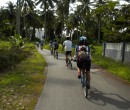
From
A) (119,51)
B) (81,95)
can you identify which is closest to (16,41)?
(119,51)

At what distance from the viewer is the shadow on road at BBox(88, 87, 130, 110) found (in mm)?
8977

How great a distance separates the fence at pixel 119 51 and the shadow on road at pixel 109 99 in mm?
10804

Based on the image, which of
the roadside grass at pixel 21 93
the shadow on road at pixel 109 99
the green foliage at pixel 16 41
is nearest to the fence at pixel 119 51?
the green foliage at pixel 16 41

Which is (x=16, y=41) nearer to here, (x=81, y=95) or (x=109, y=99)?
(x=81, y=95)

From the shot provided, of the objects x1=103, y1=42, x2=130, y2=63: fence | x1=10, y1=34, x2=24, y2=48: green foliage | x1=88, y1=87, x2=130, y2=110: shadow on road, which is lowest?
x1=88, y1=87, x2=130, y2=110: shadow on road

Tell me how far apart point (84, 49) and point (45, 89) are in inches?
86.4

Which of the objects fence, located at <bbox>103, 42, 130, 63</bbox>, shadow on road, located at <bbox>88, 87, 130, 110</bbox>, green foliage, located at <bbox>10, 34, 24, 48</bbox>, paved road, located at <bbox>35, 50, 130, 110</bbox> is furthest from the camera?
green foliage, located at <bbox>10, 34, 24, 48</bbox>

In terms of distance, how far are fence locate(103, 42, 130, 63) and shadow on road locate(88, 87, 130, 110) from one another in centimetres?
1080

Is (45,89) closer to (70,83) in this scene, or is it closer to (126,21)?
(70,83)

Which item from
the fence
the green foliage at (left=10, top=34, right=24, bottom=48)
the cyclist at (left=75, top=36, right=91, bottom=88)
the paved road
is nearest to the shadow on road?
the paved road

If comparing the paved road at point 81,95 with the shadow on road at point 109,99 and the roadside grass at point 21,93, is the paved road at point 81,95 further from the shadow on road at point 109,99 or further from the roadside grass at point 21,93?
the roadside grass at point 21,93

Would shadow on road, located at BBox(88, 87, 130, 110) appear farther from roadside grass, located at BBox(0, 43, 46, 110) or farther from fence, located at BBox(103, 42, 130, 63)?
fence, located at BBox(103, 42, 130, 63)

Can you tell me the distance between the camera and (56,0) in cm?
7431

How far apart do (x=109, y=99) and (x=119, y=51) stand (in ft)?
45.8
